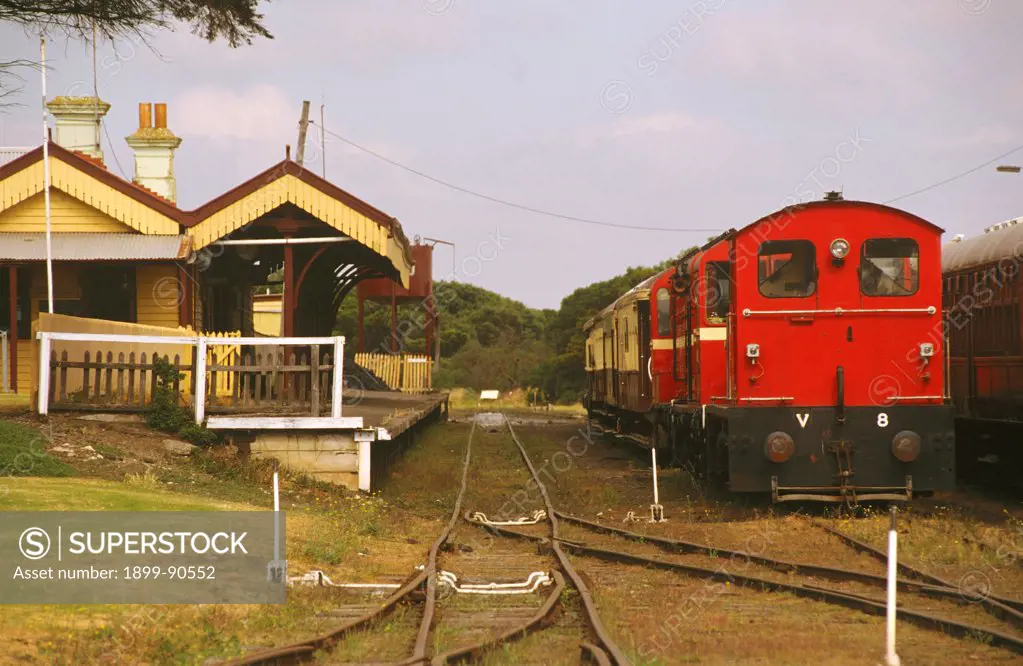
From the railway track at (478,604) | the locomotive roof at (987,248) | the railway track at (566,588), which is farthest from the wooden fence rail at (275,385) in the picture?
the locomotive roof at (987,248)

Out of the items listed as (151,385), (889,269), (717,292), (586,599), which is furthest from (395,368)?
(586,599)

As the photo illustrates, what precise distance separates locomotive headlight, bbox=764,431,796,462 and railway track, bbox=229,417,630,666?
103 inches

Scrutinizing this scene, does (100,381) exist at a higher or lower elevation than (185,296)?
lower

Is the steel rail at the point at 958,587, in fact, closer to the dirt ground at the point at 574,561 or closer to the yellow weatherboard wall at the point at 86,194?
the dirt ground at the point at 574,561

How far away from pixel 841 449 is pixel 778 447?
29.7 inches

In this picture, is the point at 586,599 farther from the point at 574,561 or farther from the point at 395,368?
the point at 395,368

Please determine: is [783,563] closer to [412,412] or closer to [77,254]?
[412,412]

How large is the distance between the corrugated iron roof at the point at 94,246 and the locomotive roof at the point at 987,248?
13334mm

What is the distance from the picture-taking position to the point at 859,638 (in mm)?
7414

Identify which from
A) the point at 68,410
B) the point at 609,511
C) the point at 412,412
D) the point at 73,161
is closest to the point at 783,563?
the point at 609,511

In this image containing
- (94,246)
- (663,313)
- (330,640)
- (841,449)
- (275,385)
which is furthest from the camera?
(94,246)

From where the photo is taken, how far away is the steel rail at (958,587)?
26.2ft

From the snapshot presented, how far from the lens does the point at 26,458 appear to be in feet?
41.0

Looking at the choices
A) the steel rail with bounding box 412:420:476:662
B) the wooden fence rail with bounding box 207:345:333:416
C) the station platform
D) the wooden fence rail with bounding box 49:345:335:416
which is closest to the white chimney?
the wooden fence rail with bounding box 49:345:335:416
